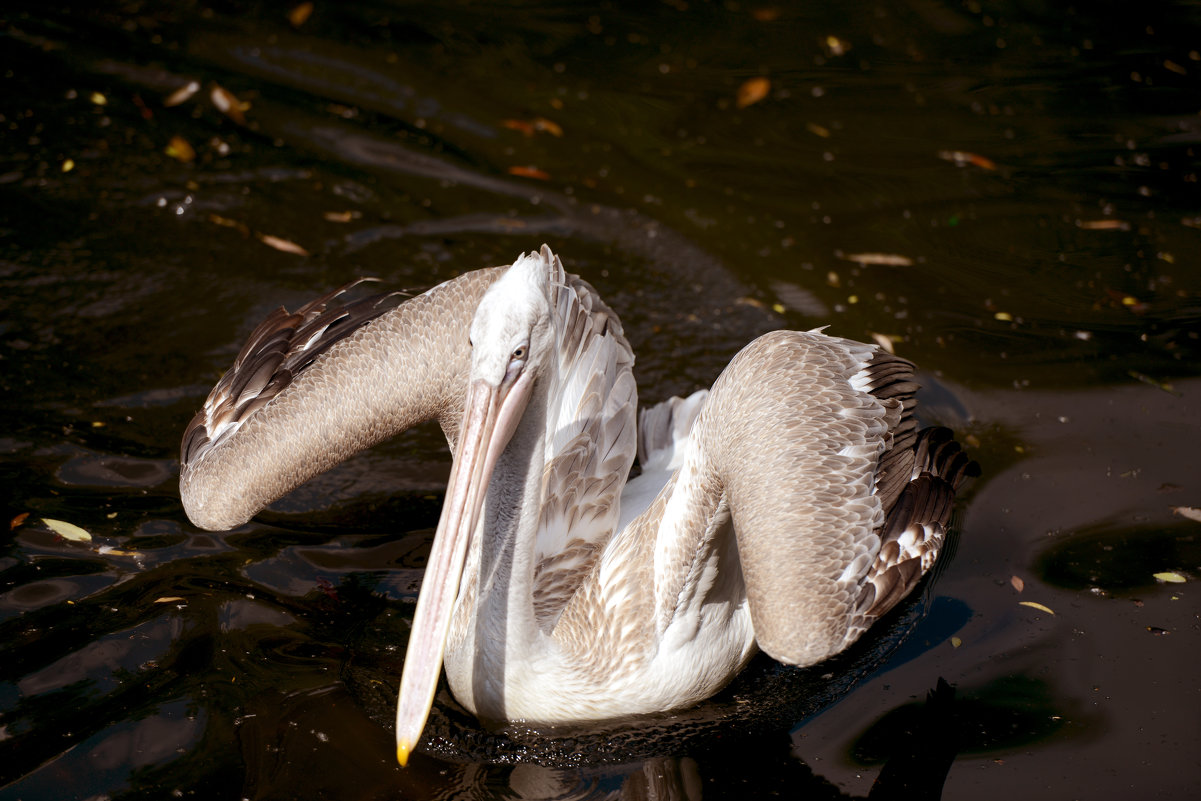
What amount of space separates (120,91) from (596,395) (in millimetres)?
4792

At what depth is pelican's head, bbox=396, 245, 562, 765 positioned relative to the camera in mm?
3006

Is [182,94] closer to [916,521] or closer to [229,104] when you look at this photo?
[229,104]

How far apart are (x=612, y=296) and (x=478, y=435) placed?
292 centimetres

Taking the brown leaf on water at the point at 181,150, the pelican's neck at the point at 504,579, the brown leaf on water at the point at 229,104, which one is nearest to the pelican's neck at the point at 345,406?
the pelican's neck at the point at 504,579

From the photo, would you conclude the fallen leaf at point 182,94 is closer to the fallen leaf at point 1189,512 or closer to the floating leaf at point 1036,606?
the floating leaf at point 1036,606

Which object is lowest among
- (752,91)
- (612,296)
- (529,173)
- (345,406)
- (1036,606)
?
Result: (1036,606)

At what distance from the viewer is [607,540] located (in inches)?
162

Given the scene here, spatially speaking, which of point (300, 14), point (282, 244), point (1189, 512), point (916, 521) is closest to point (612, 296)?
point (282, 244)

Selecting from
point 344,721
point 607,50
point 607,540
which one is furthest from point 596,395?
point 607,50

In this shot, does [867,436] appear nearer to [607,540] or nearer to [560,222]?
[607,540]

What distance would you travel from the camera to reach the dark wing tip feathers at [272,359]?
4.26 meters

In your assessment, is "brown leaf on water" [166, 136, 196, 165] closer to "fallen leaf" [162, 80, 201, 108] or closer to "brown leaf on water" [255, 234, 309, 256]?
"fallen leaf" [162, 80, 201, 108]

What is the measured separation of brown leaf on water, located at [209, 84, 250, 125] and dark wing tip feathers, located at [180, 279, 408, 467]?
304 cm

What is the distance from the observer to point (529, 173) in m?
6.79
